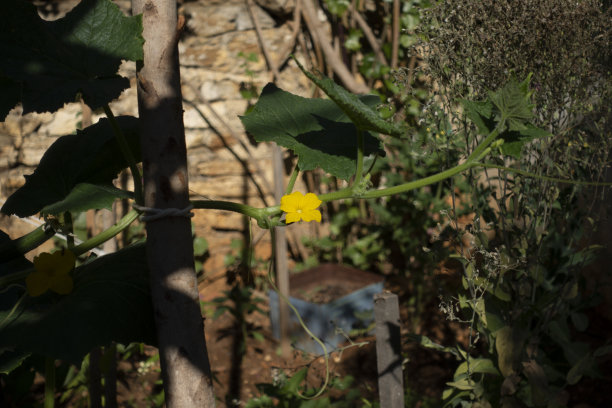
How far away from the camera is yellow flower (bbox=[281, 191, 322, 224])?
2.55 ft

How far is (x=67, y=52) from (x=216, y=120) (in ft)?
9.79

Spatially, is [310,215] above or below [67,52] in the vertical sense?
below

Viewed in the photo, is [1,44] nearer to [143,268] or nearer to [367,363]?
[143,268]

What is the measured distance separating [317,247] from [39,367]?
8.97 feet

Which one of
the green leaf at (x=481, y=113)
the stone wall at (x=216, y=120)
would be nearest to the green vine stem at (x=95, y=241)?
the green leaf at (x=481, y=113)

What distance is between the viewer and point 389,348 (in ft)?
5.35

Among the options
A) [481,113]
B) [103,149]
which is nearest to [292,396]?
[103,149]

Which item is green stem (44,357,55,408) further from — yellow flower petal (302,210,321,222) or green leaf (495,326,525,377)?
green leaf (495,326,525,377)

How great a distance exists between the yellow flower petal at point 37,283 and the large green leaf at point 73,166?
5.4 inches

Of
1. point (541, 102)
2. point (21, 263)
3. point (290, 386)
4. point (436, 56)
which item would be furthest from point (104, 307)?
point (290, 386)

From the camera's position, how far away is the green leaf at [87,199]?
2.71 feet

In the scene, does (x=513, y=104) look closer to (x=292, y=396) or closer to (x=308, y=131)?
(x=308, y=131)

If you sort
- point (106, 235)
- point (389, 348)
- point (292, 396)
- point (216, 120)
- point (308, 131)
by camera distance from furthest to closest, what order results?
point (216, 120), point (292, 396), point (389, 348), point (308, 131), point (106, 235)

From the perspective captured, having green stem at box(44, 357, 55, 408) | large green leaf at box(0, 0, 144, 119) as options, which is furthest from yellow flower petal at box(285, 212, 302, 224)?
green stem at box(44, 357, 55, 408)
